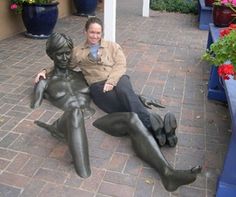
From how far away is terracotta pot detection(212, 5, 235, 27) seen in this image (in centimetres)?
496

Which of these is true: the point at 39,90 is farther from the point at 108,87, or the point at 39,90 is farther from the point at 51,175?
the point at 51,175

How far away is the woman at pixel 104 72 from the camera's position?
132 inches

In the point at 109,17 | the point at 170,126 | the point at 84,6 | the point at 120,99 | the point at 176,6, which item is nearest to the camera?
the point at 170,126

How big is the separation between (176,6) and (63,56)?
7.37 meters

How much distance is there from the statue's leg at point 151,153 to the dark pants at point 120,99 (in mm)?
190

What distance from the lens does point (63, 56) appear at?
361cm

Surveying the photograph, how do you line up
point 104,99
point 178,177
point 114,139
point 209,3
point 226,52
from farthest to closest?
point 209,3, point 104,99, point 114,139, point 178,177, point 226,52

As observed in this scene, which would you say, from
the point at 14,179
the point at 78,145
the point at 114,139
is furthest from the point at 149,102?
the point at 14,179

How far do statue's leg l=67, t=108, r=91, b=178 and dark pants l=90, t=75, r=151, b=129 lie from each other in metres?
0.59

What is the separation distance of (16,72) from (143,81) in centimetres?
172

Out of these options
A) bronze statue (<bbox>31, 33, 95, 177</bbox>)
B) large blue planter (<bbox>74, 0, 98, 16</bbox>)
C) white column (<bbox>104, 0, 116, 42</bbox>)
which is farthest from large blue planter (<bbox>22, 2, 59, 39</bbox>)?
bronze statue (<bbox>31, 33, 95, 177</bbox>)

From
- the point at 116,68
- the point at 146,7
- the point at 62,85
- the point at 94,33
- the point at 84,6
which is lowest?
the point at 146,7

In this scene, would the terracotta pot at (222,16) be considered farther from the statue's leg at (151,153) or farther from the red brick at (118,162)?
the red brick at (118,162)

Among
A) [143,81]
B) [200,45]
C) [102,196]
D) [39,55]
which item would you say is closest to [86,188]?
[102,196]
